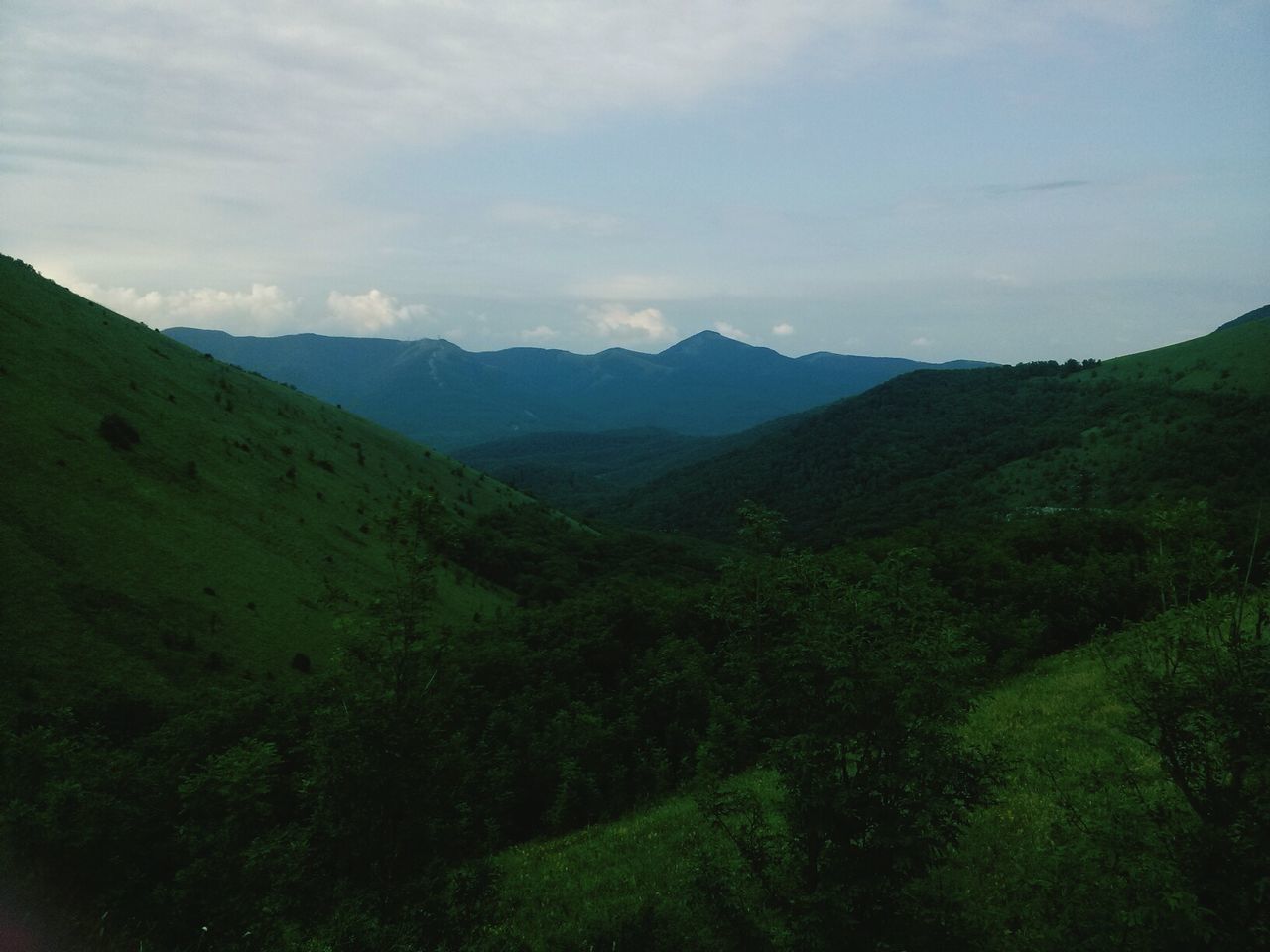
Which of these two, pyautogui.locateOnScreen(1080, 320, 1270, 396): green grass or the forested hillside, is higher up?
pyautogui.locateOnScreen(1080, 320, 1270, 396): green grass

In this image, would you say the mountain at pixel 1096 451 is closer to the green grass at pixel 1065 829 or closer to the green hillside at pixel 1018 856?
the green grass at pixel 1065 829

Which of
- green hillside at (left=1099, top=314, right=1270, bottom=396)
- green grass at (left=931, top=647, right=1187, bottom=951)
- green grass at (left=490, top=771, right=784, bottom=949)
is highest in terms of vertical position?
green hillside at (left=1099, top=314, right=1270, bottom=396)

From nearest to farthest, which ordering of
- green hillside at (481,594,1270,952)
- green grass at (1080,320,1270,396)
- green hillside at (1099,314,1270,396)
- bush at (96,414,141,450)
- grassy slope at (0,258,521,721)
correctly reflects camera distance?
green hillside at (481,594,1270,952) < grassy slope at (0,258,521,721) < bush at (96,414,141,450) < green hillside at (1099,314,1270,396) < green grass at (1080,320,1270,396)

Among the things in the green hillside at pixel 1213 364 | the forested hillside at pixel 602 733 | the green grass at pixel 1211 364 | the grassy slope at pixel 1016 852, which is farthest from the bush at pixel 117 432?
the green grass at pixel 1211 364

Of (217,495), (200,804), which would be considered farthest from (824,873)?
(217,495)

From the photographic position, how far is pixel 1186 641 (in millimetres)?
7918

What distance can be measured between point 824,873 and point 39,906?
15.9m

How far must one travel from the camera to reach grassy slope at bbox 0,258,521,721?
34094 mm

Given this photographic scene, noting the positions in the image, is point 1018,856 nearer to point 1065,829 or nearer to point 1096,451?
point 1065,829

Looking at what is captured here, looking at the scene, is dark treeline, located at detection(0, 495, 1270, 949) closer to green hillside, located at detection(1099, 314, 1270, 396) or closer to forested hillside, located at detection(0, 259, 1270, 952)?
forested hillside, located at detection(0, 259, 1270, 952)

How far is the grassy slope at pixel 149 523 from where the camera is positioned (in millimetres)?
34094

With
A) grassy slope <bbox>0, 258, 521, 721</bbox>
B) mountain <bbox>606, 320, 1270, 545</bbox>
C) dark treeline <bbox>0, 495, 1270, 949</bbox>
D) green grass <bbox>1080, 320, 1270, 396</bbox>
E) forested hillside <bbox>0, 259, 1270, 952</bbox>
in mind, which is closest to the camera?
dark treeline <bbox>0, 495, 1270, 949</bbox>

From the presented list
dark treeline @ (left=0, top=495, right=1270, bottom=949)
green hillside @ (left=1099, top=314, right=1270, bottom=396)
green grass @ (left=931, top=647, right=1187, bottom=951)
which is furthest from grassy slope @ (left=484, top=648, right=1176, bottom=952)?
green hillside @ (left=1099, top=314, right=1270, bottom=396)

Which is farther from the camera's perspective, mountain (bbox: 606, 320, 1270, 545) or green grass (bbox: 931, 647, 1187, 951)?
mountain (bbox: 606, 320, 1270, 545)
